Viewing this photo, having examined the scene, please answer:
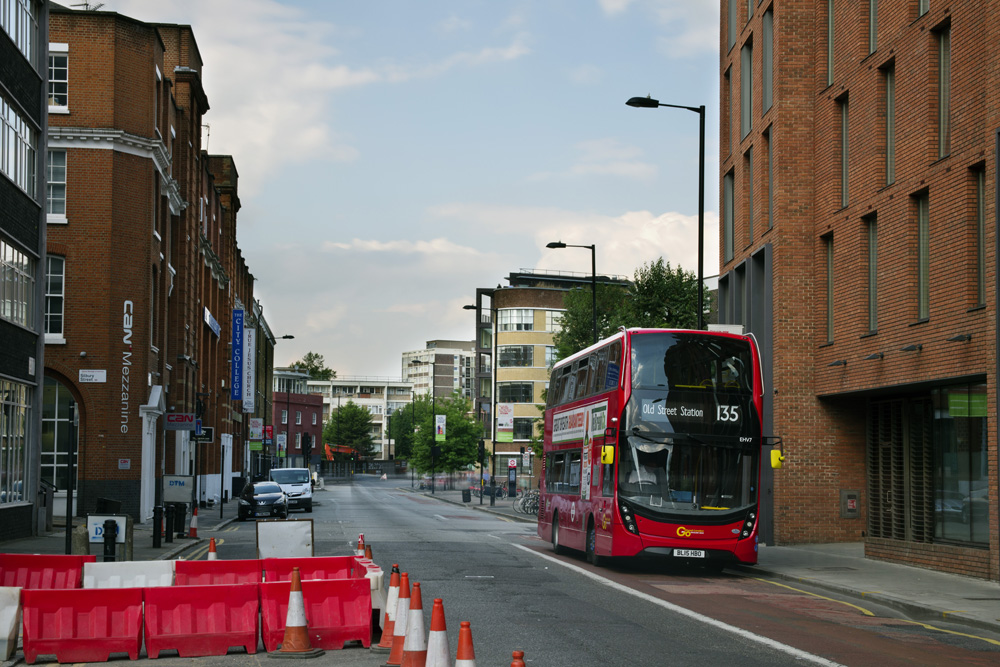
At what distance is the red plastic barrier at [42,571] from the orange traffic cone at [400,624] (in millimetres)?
4656

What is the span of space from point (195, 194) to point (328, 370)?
146 m

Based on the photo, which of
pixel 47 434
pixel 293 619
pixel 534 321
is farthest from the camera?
pixel 534 321

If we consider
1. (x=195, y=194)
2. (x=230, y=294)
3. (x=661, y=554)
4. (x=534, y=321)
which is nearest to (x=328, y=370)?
(x=534, y=321)

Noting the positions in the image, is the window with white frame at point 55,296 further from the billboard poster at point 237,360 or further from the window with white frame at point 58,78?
the billboard poster at point 237,360

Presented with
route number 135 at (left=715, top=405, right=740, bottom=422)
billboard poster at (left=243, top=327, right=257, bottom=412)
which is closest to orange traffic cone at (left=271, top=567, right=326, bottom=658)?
Answer: route number 135 at (left=715, top=405, right=740, bottom=422)

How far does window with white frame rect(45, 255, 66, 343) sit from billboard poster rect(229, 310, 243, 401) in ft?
98.0

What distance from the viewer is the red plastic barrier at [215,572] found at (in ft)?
41.1

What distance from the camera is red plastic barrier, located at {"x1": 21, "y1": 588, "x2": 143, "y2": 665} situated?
1072 cm

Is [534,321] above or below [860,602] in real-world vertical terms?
above

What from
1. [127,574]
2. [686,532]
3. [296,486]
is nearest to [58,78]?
[296,486]

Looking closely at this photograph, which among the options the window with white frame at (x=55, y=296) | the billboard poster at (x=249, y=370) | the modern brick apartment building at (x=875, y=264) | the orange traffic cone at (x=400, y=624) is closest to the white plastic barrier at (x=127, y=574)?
the orange traffic cone at (x=400, y=624)

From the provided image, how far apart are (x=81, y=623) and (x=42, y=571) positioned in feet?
8.65

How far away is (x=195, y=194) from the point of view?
46875 millimetres

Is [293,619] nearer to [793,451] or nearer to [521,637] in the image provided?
[521,637]
